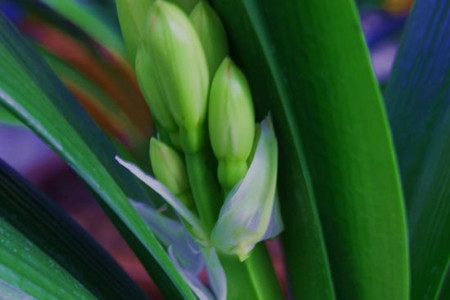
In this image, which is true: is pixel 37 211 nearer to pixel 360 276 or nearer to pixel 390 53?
pixel 360 276

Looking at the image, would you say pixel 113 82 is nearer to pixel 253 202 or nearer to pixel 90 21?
pixel 90 21

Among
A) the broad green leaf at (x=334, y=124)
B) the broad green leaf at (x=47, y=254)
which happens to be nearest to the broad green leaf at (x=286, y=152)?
the broad green leaf at (x=334, y=124)

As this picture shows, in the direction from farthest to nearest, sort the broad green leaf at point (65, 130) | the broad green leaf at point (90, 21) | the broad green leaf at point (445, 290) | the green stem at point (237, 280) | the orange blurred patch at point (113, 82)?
the orange blurred patch at point (113, 82) < the broad green leaf at point (90, 21) < the broad green leaf at point (445, 290) < the green stem at point (237, 280) < the broad green leaf at point (65, 130)

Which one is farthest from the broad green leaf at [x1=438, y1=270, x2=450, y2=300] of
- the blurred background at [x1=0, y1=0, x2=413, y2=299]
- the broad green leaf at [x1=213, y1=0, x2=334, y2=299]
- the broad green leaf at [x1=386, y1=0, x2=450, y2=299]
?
the blurred background at [x1=0, y1=0, x2=413, y2=299]

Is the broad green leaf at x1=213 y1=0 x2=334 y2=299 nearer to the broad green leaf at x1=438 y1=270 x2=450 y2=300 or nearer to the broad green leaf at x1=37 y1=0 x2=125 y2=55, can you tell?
the broad green leaf at x1=438 y1=270 x2=450 y2=300

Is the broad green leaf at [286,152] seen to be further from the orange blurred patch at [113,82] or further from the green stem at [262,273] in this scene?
the orange blurred patch at [113,82]

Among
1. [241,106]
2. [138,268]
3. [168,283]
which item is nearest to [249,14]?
[241,106]

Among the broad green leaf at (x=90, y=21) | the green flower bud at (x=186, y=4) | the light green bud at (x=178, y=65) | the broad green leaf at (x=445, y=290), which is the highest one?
the broad green leaf at (x=90, y=21)

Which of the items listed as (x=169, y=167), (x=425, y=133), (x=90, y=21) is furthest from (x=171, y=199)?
(x=90, y=21)
